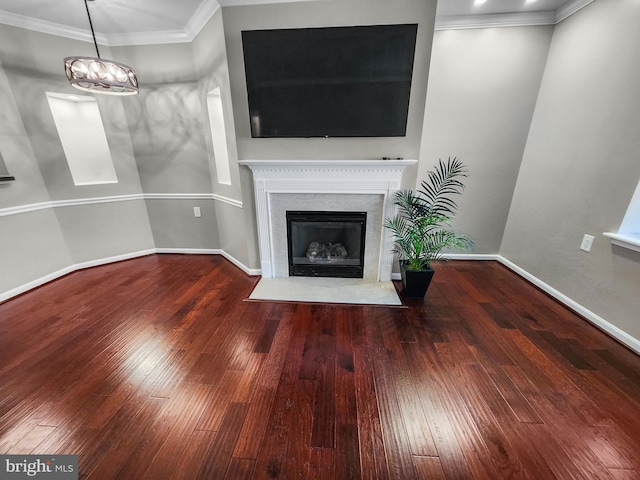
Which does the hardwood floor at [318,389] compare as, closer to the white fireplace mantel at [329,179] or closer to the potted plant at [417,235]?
the potted plant at [417,235]

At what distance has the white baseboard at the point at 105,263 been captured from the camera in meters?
2.40

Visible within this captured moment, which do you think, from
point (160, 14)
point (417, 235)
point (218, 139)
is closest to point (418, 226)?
point (417, 235)

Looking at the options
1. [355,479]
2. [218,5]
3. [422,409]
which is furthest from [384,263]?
[218,5]

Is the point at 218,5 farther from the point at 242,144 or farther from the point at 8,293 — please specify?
the point at 8,293

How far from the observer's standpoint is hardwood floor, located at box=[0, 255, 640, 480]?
1.10 metres

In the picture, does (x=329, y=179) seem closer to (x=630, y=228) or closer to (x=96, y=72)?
(x=96, y=72)

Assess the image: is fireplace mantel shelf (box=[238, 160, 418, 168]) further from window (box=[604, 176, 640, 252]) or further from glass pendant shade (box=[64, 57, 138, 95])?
window (box=[604, 176, 640, 252])

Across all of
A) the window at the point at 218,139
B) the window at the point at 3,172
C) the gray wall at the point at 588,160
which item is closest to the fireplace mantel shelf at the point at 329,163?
the window at the point at 218,139

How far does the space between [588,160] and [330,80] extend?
7.31ft

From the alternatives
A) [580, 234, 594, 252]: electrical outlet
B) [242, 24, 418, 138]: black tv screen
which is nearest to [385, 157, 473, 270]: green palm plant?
[242, 24, 418, 138]: black tv screen

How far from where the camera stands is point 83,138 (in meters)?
2.88

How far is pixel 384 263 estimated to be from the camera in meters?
2.57

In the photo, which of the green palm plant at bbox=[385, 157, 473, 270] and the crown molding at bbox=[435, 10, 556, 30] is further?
the crown molding at bbox=[435, 10, 556, 30]

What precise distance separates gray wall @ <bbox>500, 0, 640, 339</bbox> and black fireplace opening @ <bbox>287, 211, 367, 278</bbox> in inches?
70.3
